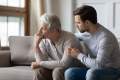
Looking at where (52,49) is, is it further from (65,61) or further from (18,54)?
(18,54)

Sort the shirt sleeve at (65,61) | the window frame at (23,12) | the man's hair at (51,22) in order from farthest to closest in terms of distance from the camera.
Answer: the window frame at (23,12) → the man's hair at (51,22) → the shirt sleeve at (65,61)

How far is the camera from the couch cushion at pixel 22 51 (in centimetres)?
379

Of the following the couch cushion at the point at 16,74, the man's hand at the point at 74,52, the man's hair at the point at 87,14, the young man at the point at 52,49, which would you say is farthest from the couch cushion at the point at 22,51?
the man's hair at the point at 87,14

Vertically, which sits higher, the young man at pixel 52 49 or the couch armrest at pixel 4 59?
the young man at pixel 52 49

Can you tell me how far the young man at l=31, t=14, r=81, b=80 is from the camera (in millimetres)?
2904

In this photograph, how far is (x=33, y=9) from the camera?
4.84 meters

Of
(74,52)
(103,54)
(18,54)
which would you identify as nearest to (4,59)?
(18,54)

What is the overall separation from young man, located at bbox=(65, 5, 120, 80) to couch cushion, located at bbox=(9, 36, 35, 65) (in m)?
1.08

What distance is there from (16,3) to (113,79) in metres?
2.60

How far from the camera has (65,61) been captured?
2895mm

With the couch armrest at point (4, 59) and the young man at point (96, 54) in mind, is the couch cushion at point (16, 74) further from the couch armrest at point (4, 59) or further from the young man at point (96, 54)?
the young man at point (96, 54)

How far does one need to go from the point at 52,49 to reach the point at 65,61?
0.26 meters

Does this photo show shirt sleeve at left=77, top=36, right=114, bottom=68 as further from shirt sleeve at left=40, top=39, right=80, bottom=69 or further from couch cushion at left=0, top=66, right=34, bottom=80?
couch cushion at left=0, top=66, right=34, bottom=80

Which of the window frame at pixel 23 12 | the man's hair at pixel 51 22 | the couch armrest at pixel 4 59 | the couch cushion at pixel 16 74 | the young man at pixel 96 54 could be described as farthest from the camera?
the window frame at pixel 23 12
